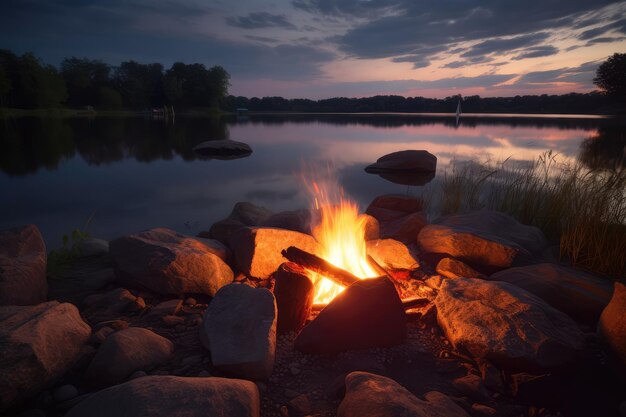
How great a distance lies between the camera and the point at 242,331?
323cm

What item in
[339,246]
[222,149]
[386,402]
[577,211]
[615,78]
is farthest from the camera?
[615,78]

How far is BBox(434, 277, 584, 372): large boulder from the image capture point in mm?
3094

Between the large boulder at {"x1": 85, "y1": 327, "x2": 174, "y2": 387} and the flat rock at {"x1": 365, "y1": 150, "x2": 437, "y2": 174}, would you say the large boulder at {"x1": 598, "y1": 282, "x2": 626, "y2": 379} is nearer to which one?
the large boulder at {"x1": 85, "y1": 327, "x2": 174, "y2": 387}

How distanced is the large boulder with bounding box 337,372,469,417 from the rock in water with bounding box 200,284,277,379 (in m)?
0.85

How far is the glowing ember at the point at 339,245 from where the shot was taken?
4.66 meters

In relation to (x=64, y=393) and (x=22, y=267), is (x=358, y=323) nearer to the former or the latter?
(x=64, y=393)

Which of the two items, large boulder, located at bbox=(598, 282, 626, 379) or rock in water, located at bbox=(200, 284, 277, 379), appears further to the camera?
large boulder, located at bbox=(598, 282, 626, 379)

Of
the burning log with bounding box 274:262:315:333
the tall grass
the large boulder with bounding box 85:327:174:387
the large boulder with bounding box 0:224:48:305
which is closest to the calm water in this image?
the large boulder with bounding box 0:224:48:305

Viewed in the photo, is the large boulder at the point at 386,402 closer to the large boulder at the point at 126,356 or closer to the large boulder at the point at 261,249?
the large boulder at the point at 126,356

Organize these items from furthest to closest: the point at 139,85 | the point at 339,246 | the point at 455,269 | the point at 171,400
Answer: the point at 139,85 → the point at 339,246 → the point at 455,269 → the point at 171,400

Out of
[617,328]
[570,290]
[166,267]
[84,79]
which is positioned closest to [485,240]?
[570,290]

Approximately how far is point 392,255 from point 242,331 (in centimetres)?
313

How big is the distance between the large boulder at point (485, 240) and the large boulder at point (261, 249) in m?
2.40

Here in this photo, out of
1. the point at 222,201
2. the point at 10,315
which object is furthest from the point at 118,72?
the point at 10,315
